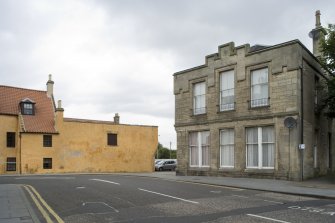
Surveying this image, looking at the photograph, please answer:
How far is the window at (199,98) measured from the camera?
94.4 feet

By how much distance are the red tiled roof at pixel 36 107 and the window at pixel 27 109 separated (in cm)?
52

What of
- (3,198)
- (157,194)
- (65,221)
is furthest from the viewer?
(157,194)

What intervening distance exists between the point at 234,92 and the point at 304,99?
471 cm

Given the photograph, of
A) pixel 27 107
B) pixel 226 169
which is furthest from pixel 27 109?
pixel 226 169

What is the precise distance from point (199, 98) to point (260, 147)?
6744mm

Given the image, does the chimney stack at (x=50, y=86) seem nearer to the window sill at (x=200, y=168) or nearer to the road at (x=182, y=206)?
the window sill at (x=200, y=168)

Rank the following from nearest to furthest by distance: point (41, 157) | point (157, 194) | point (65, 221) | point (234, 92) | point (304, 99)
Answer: point (65, 221) < point (157, 194) < point (304, 99) < point (234, 92) < point (41, 157)

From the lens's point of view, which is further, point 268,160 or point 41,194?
point 268,160

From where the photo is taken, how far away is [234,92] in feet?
86.3

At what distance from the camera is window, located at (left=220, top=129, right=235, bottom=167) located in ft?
86.2

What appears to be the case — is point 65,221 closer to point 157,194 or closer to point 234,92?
point 157,194

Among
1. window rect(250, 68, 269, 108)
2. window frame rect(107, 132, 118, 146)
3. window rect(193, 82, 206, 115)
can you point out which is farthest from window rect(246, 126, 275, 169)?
window frame rect(107, 132, 118, 146)

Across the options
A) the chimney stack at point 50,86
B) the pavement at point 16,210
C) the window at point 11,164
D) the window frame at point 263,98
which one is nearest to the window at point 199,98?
the window frame at point 263,98

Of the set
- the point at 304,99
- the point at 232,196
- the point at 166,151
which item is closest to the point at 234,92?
the point at 304,99
